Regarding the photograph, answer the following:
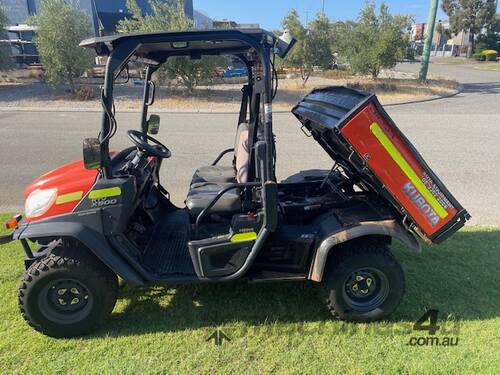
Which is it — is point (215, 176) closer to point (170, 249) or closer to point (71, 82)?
point (170, 249)

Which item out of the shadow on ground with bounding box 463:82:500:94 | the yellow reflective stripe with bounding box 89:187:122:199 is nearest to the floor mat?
the yellow reflective stripe with bounding box 89:187:122:199

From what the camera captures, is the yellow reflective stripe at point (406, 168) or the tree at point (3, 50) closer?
the yellow reflective stripe at point (406, 168)

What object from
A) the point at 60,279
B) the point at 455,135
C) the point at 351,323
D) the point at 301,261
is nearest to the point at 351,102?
the point at 301,261

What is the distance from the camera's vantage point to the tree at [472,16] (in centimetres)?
5562

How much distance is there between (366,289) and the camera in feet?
10.3

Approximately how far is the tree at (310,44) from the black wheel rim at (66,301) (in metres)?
18.3

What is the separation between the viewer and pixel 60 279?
9.30 feet

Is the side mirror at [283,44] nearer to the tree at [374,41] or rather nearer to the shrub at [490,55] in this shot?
the tree at [374,41]

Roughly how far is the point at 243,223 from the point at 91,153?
3.82ft

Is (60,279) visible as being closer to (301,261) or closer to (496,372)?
(301,261)

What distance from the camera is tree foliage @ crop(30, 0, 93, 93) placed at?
51.3 ft

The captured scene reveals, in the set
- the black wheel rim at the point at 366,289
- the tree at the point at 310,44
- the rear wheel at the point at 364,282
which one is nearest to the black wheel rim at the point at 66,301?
the rear wheel at the point at 364,282

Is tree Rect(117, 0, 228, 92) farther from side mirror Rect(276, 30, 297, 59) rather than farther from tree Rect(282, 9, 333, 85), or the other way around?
side mirror Rect(276, 30, 297, 59)

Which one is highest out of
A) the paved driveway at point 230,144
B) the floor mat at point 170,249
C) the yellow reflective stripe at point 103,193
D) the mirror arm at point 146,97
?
the mirror arm at point 146,97
